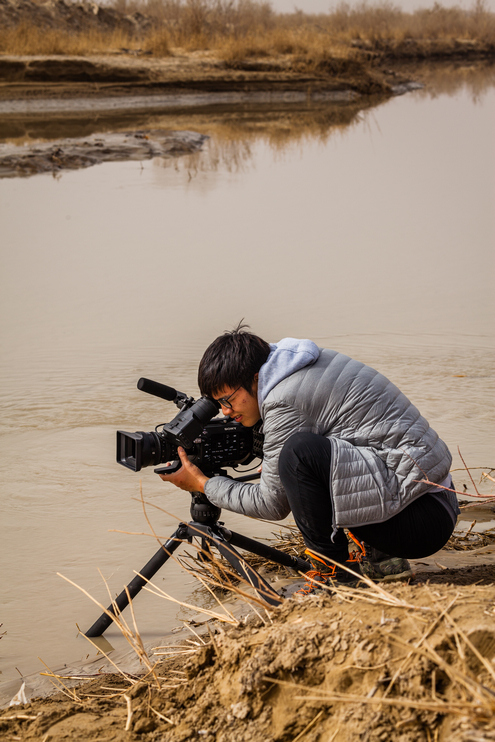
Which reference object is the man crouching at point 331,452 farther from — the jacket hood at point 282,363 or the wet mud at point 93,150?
the wet mud at point 93,150

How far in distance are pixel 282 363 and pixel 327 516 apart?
448 millimetres

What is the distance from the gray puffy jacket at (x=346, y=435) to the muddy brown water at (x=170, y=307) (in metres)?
0.53

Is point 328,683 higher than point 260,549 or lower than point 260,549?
higher

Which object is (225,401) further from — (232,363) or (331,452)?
(331,452)

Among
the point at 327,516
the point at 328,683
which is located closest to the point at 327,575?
the point at 327,516

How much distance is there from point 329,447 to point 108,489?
1.53 m

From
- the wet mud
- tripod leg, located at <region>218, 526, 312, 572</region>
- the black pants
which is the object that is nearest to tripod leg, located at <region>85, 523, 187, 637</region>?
tripod leg, located at <region>218, 526, 312, 572</region>

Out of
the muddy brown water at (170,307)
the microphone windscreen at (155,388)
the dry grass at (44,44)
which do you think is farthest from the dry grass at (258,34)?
the microphone windscreen at (155,388)

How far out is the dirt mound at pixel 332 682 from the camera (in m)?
1.17

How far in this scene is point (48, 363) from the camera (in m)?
4.61

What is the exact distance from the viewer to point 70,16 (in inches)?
1211

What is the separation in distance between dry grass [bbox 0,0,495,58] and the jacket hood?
1770 cm

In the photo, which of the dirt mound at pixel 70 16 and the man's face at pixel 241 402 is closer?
the man's face at pixel 241 402

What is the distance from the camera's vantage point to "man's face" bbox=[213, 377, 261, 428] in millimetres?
2064
